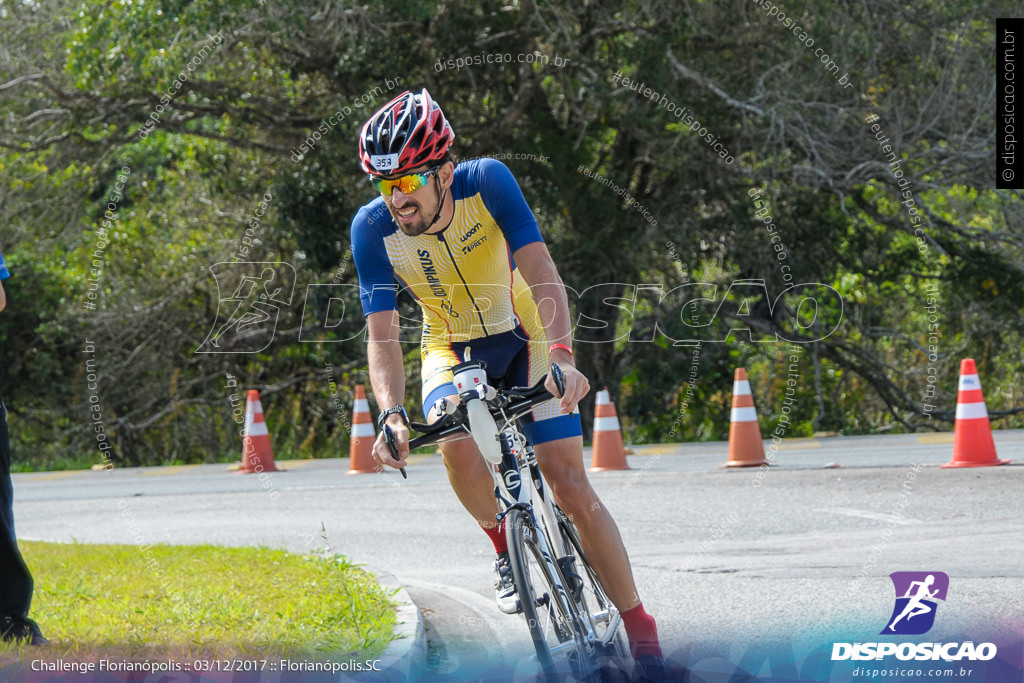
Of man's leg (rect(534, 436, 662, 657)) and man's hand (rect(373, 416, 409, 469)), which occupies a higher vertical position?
man's hand (rect(373, 416, 409, 469))

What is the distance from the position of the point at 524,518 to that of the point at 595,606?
2.66 feet

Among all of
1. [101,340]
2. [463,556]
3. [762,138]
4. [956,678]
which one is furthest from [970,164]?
[101,340]

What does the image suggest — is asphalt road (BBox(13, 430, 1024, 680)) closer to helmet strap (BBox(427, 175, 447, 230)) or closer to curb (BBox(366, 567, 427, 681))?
curb (BBox(366, 567, 427, 681))

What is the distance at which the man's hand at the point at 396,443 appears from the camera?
370 cm

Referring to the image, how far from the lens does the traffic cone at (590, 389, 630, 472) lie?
10555mm

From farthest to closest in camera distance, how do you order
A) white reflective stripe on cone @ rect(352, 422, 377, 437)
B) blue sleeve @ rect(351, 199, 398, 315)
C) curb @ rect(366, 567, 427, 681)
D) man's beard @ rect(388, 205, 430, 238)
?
1. white reflective stripe on cone @ rect(352, 422, 377, 437)
2. curb @ rect(366, 567, 427, 681)
3. blue sleeve @ rect(351, 199, 398, 315)
4. man's beard @ rect(388, 205, 430, 238)

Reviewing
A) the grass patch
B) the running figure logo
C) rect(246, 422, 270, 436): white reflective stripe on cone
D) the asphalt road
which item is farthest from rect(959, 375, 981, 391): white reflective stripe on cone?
rect(246, 422, 270, 436): white reflective stripe on cone

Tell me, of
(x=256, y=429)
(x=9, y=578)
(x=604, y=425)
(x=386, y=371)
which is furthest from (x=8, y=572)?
(x=256, y=429)

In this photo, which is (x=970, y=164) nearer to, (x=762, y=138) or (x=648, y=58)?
(x=762, y=138)

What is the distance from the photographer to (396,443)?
12.2 ft

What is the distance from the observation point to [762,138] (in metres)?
14.0

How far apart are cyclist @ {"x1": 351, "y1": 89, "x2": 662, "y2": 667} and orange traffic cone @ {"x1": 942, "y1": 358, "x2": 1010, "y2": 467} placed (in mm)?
5991

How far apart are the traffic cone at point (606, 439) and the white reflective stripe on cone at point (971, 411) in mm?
2961

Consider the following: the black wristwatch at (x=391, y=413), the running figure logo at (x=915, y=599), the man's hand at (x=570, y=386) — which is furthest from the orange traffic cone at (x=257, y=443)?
the man's hand at (x=570, y=386)
